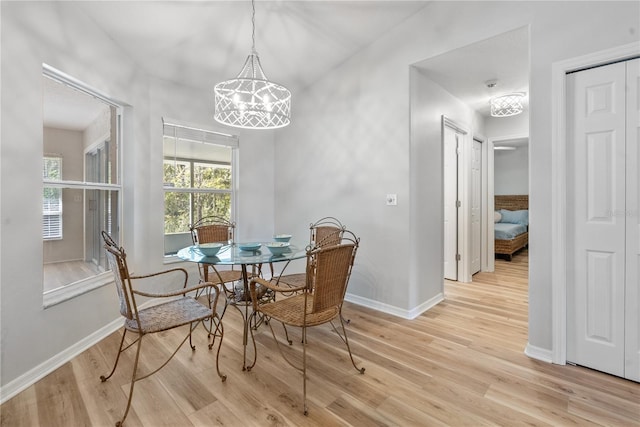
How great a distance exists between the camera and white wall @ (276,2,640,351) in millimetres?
2133

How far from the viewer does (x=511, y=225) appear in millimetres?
6254

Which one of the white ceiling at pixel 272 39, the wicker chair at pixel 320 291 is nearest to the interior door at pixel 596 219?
the white ceiling at pixel 272 39

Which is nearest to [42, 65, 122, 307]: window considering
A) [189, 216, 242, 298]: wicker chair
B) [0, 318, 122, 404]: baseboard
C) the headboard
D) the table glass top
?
[0, 318, 122, 404]: baseboard

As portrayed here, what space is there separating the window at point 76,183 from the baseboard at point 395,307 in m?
2.50

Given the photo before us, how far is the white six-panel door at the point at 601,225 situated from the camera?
1902mm

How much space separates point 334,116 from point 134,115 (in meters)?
2.18

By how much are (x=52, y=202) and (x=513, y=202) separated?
842 cm

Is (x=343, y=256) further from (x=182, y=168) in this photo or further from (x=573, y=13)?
(x=182, y=168)

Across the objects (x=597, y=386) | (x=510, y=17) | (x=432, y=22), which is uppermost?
(x=432, y=22)

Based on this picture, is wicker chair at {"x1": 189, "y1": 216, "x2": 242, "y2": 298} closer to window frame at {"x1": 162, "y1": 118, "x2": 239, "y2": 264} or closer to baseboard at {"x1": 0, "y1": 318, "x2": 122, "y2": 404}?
window frame at {"x1": 162, "y1": 118, "x2": 239, "y2": 264}

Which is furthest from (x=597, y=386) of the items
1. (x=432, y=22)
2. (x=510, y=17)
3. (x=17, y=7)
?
(x=17, y=7)

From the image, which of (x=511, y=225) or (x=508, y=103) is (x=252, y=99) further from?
(x=511, y=225)

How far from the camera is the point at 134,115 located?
9.96 feet

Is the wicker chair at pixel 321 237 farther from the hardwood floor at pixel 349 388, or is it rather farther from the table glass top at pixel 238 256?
the hardwood floor at pixel 349 388
